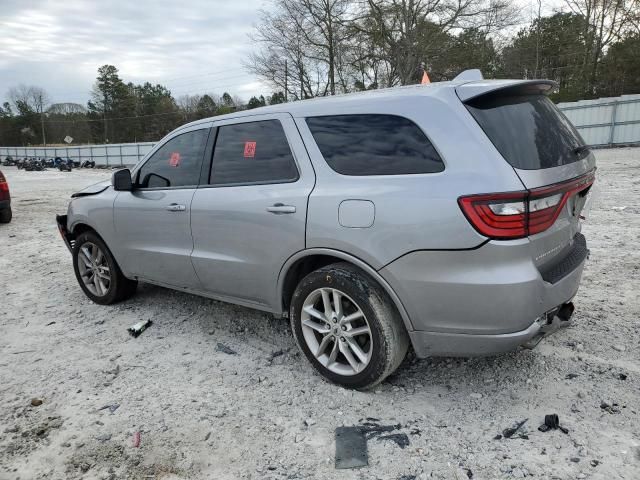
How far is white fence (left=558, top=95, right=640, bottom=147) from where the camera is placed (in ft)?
65.2

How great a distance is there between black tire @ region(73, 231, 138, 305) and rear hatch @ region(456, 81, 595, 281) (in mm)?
3597

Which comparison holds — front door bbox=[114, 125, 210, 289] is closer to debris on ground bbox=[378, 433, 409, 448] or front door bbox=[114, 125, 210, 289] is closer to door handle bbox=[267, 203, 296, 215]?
door handle bbox=[267, 203, 296, 215]

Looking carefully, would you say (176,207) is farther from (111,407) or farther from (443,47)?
(443,47)

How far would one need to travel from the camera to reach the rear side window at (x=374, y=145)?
8.62 ft

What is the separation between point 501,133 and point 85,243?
4.14 m

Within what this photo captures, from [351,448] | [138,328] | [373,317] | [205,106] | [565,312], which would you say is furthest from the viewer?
[205,106]

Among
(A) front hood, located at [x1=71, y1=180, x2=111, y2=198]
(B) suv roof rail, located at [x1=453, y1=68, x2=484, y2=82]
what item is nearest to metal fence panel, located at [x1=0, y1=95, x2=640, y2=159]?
(A) front hood, located at [x1=71, y1=180, x2=111, y2=198]

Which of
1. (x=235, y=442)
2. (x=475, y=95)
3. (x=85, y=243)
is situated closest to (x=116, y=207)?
(x=85, y=243)

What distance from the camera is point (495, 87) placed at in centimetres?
264

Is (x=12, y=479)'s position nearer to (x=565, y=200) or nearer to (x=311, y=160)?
(x=311, y=160)

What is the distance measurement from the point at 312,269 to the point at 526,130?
5.16ft

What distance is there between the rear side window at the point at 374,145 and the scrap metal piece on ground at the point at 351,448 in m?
1.48

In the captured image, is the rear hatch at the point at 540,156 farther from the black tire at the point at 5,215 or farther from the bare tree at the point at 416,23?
the bare tree at the point at 416,23

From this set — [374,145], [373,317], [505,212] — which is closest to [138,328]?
[373,317]
